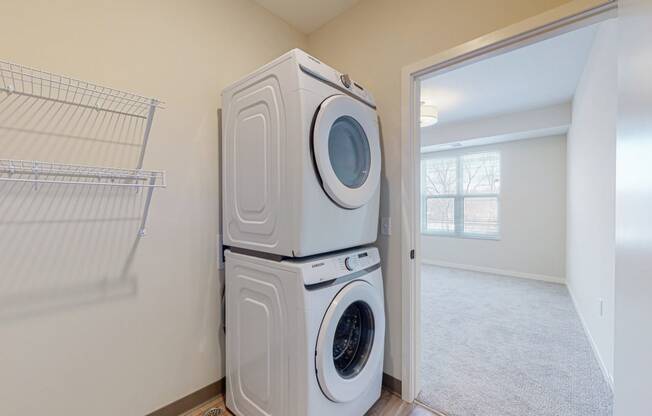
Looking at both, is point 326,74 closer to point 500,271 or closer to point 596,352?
point 596,352

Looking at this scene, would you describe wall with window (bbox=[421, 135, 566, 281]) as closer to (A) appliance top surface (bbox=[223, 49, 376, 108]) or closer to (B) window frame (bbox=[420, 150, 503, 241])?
(B) window frame (bbox=[420, 150, 503, 241])

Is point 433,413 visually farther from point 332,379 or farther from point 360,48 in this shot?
point 360,48

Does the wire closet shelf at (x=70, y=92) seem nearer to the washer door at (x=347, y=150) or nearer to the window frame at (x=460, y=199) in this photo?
the washer door at (x=347, y=150)

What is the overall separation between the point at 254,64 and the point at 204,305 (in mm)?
1611

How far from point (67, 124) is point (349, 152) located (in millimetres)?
1306

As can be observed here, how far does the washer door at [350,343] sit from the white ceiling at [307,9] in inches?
73.6

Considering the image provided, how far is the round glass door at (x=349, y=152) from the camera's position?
141cm

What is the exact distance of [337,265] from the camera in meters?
1.35

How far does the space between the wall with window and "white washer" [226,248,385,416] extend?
423 cm

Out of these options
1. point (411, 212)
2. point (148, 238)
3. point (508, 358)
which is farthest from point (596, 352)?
point (148, 238)

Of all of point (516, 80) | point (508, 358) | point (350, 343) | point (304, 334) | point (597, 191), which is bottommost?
point (508, 358)

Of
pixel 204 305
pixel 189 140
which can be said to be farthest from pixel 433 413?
pixel 189 140

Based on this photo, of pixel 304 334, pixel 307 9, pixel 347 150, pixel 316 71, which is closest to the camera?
pixel 304 334

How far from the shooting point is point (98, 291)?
1.31 m
